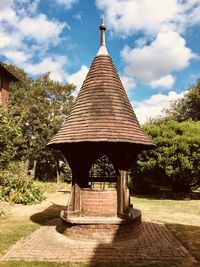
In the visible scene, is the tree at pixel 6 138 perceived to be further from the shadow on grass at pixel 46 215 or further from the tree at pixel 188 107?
the tree at pixel 188 107

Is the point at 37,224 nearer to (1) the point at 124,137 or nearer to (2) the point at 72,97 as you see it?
(1) the point at 124,137

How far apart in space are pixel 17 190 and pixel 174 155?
1026 centimetres

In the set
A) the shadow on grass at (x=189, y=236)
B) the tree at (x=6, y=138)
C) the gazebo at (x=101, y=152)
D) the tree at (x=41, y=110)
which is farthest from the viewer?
the tree at (x=41, y=110)

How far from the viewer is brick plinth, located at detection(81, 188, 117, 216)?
30.0 feet

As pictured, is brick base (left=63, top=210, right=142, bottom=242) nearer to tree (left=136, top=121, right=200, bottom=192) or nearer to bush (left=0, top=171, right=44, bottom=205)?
bush (left=0, top=171, right=44, bottom=205)

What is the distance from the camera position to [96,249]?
7.88 metres

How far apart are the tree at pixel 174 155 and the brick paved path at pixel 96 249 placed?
411 inches

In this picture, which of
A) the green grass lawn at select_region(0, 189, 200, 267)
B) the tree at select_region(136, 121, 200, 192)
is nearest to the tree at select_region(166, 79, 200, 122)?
the tree at select_region(136, 121, 200, 192)

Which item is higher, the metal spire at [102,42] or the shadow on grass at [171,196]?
the metal spire at [102,42]

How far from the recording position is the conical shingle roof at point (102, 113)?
8984mm

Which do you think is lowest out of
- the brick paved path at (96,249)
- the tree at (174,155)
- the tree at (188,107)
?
the brick paved path at (96,249)

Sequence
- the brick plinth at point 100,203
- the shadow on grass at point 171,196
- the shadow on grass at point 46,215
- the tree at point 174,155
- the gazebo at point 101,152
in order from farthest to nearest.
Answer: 1. the shadow on grass at point 171,196
2. the tree at point 174,155
3. the shadow on grass at point 46,215
4. the brick plinth at point 100,203
5. the gazebo at point 101,152

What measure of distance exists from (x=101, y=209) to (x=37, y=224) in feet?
11.2

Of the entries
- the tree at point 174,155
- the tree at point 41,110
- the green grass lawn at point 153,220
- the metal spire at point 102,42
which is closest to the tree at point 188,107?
the tree at point 41,110
